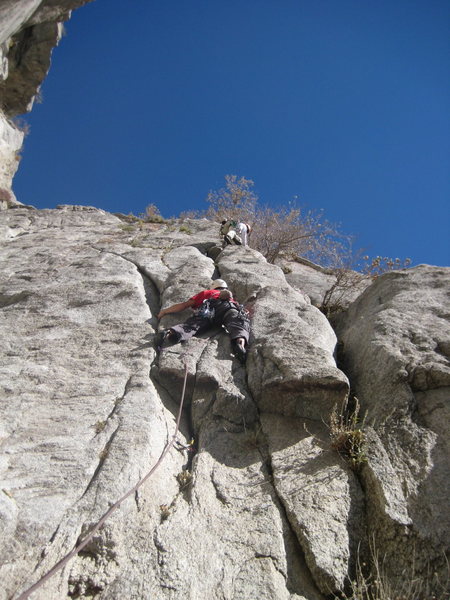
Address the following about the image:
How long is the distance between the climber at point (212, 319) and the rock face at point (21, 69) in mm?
12962

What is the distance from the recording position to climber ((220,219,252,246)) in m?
12.3

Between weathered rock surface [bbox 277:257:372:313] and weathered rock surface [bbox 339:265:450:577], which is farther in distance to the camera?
weathered rock surface [bbox 277:257:372:313]

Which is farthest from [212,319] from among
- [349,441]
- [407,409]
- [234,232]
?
[234,232]

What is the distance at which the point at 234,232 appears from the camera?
1256 centimetres

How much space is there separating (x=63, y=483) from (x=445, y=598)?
3511 mm

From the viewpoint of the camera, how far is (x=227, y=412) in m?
5.55

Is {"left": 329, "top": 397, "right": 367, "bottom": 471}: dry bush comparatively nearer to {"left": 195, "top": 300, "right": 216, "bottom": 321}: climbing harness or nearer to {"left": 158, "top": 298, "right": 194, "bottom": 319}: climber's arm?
{"left": 195, "top": 300, "right": 216, "bottom": 321}: climbing harness

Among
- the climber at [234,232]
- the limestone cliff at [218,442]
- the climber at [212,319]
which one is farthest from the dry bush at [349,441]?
the climber at [234,232]

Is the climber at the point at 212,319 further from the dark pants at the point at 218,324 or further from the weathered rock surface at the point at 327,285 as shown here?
the weathered rock surface at the point at 327,285

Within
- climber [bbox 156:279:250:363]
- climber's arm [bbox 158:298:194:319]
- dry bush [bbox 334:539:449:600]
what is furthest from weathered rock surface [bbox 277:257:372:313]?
dry bush [bbox 334:539:449:600]

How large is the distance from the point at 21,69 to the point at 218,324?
17.6 meters

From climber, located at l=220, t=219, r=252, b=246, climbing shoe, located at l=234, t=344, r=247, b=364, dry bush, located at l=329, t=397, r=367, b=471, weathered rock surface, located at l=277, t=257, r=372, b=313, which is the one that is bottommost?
dry bush, located at l=329, t=397, r=367, b=471

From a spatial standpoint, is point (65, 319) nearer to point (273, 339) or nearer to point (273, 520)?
point (273, 339)

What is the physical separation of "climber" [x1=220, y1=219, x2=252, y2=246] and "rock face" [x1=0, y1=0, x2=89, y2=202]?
9.92 metres
